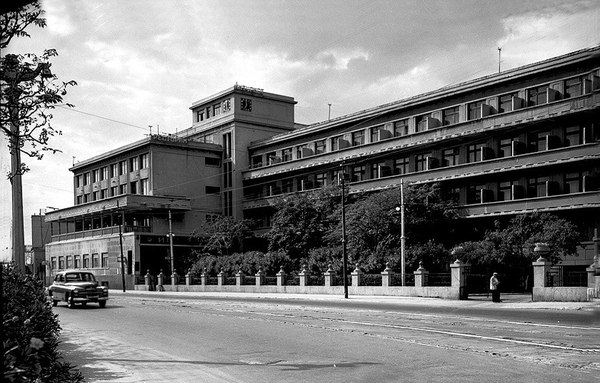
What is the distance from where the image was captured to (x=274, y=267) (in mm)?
54688

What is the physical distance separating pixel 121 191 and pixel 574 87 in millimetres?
57302

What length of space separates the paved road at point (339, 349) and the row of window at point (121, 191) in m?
55.4

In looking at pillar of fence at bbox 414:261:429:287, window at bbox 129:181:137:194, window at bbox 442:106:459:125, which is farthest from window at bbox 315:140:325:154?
pillar of fence at bbox 414:261:429:287

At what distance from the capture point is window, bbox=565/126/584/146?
43.2 metres

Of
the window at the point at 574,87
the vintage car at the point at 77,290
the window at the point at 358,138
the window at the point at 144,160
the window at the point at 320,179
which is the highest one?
the window at the point at 574,87

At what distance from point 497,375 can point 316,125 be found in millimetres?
58982

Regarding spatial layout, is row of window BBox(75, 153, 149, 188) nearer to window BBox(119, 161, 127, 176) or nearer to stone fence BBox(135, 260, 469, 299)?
window BBox(119, 161, 127, 176)

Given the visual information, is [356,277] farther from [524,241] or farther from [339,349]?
[339,349]

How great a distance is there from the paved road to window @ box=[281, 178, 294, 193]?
160ft

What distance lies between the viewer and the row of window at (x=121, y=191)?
74938 mm

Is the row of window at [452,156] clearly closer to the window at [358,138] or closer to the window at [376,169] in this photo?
the window at [376,169]

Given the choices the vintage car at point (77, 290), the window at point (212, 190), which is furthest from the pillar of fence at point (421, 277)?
the window at point (212, 190)

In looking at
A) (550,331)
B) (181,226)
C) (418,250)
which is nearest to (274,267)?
(418,250)

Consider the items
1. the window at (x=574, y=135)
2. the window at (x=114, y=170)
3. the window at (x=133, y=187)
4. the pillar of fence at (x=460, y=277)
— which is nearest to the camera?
the pillar of fence at (x=460, y=277)
